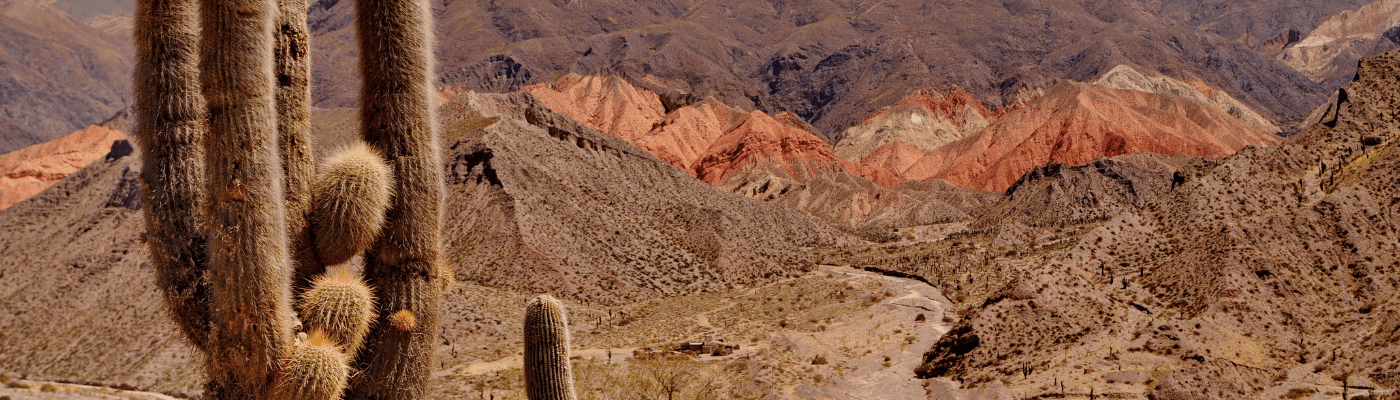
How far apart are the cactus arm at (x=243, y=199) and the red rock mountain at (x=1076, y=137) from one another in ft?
454

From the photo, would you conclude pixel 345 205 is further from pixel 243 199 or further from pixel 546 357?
pixel 546 357

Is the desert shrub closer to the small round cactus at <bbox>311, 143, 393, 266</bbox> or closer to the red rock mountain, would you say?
the small round cactus at <bbox>311, 143, 393, 266</bbox>

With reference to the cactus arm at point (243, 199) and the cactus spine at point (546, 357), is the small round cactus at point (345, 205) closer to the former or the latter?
the cactus arm at point (243, 199)

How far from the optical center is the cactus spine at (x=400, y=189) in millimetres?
9836

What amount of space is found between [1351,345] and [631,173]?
6374cm

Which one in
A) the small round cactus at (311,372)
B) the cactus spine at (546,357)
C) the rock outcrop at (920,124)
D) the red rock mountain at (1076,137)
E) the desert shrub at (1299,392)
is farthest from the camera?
the rock outcrop at (920,124)

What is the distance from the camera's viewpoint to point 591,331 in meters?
49.4

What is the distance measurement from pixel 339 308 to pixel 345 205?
0.91 m

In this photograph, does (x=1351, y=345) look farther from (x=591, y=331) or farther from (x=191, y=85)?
(x=591, y=331)

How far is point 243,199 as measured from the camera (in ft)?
24.7

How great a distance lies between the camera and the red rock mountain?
140 m

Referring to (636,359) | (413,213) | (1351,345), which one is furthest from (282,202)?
(636,359)

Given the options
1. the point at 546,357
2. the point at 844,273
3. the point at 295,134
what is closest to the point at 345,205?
the point at 295,134

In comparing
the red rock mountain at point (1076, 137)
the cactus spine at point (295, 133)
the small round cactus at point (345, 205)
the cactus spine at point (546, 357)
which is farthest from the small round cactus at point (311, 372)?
the red rock mountain at point (1076, 137)
